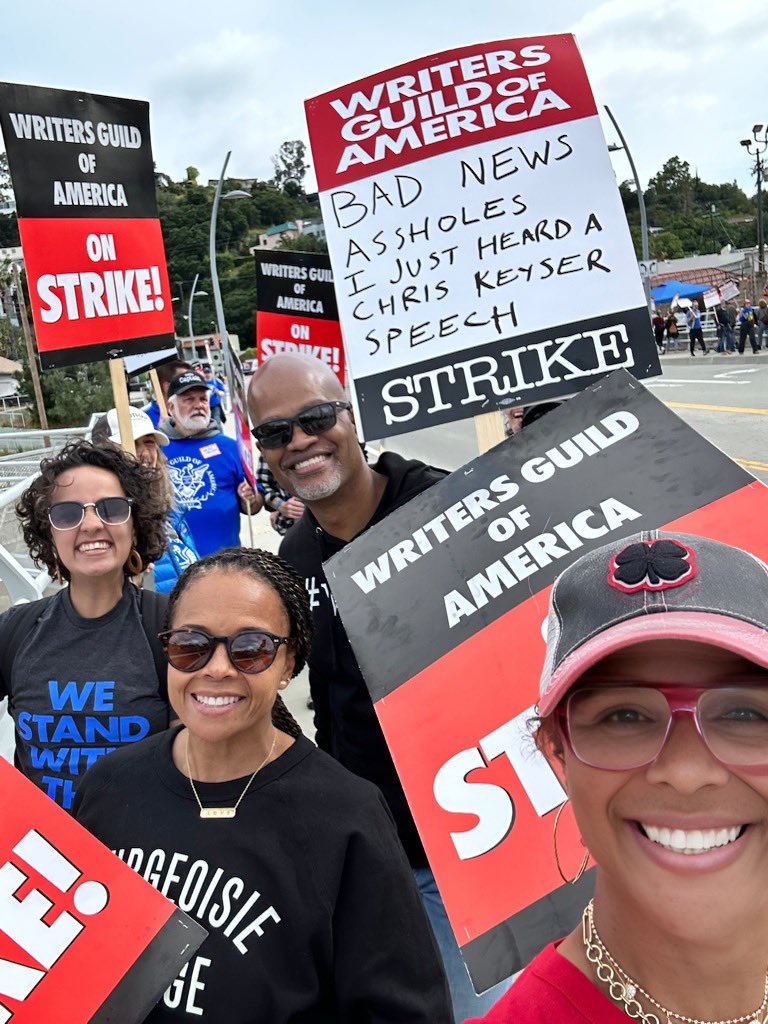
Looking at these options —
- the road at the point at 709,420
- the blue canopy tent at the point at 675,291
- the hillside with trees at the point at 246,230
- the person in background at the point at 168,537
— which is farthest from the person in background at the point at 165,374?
the hillside with trees at the point at 246,230

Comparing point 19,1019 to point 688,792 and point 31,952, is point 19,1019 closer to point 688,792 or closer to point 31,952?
point 31,952

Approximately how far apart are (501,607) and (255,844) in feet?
2.11

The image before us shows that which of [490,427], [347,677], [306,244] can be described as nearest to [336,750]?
[347,677]

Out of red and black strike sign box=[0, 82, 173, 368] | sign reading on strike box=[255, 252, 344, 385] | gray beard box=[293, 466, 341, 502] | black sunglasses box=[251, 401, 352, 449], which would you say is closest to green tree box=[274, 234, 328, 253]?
sign reading on strike box=[255, 252, 344, 385]

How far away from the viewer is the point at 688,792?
1.02 meters

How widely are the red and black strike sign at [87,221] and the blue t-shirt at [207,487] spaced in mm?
1202

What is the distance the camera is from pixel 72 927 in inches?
57.8

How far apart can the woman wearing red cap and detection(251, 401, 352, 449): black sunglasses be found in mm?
1479

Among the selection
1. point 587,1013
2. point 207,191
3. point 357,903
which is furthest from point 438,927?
point 207,191

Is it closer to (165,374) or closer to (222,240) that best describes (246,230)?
(222,240)

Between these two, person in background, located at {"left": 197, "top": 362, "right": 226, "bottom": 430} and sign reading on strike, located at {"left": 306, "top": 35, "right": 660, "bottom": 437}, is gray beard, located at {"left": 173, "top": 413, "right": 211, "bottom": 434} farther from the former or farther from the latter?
sign reading on strike, located at {"left": 306, "top": 35, "right": 660, "bottom": 437}

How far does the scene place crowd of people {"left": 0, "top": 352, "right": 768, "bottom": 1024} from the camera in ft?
3.38

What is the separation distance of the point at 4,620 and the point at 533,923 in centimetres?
173

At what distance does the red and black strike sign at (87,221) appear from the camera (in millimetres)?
3746
